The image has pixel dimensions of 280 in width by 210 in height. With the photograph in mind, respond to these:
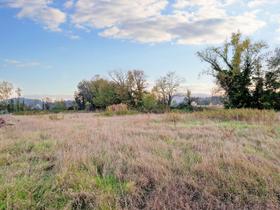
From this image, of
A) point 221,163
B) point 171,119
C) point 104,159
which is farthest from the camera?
point 171,119

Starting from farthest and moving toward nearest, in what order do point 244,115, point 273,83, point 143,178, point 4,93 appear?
point 4,93, point 273,83, point 244,115, point 143,178

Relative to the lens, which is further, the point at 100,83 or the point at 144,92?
the point at 100,83

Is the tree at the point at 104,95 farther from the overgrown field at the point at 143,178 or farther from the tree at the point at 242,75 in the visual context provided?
the overgrown field at the point at 143,178

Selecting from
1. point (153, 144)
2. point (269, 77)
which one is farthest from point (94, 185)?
point (269, 77)

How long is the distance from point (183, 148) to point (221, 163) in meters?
A: 1.64

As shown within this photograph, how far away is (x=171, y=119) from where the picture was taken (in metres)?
14.8

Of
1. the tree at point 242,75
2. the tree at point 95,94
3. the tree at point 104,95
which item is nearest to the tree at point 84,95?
the tree at point 95,94

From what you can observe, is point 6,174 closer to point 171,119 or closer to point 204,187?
point 204,187

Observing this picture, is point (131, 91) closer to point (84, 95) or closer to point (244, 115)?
point (84, 95)

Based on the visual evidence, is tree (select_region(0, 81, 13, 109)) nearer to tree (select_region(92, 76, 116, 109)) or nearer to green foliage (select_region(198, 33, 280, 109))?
tree (select_region(92, 76, 116, 109))

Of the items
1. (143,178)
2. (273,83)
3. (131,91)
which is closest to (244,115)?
(143,178)

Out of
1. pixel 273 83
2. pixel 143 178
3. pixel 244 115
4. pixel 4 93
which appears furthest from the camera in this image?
pixel 4 93

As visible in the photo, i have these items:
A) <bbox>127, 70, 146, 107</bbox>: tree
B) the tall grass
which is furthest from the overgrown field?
<bbox>127, 70, 146, 107</bbox>: tree

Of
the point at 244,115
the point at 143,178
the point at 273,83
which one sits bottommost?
the point at 143,178
